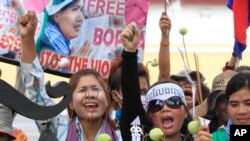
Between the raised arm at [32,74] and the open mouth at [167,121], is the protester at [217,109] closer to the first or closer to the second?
the open mouth at [167,121]

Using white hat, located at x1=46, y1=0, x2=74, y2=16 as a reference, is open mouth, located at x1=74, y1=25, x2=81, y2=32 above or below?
below

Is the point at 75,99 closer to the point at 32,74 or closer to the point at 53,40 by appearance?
the point at 32,74

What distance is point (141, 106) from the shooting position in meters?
3.47

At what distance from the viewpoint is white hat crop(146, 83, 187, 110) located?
3586 mm

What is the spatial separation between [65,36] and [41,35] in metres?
0.12

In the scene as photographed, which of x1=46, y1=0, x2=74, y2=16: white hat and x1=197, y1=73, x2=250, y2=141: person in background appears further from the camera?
x1=46, y1=0, x2=74, y2=16: white hat

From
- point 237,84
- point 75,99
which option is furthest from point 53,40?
point 237,84

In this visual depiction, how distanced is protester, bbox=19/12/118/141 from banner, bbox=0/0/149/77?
26.9 inches

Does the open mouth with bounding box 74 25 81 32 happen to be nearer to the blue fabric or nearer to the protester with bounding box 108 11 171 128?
the blue fabric

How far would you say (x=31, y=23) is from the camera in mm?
3400

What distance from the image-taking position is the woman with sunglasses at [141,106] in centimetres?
338

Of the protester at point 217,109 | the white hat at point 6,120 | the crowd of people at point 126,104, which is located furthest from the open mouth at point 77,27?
the white hat at point 6,120

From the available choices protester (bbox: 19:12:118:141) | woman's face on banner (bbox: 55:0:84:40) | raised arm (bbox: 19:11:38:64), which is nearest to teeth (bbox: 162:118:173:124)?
protester (bbox: 19:12:118:141)

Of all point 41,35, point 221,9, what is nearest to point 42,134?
point 41,35
